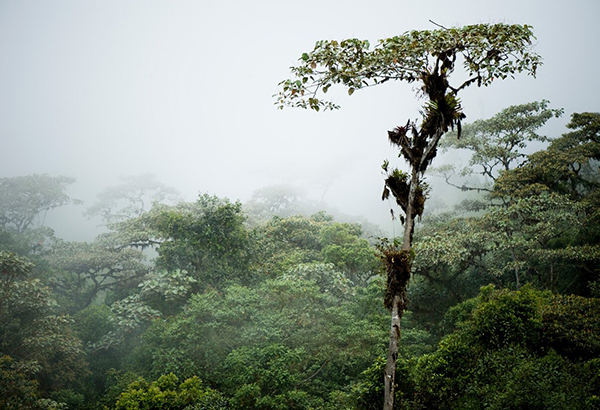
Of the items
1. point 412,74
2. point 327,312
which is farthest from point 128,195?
point 412,74

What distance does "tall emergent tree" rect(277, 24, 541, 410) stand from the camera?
401 centimetres

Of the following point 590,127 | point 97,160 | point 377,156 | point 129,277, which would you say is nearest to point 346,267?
point 590,127

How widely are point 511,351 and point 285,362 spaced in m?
4.91

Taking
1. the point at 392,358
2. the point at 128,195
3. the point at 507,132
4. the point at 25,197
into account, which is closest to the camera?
the point at 392,358

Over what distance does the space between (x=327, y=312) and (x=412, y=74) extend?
799cm

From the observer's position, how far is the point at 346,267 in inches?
564

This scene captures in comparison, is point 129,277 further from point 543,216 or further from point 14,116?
point 14,116

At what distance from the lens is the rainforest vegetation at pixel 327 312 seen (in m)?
5.73

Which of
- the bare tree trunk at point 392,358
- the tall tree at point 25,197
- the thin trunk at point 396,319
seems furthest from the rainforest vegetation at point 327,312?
the tall tree at point 25,197

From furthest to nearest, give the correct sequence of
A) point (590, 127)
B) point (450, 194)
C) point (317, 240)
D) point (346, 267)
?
point (450, 194) < point (317, 240) < point (346, 267) < point (590, 127)

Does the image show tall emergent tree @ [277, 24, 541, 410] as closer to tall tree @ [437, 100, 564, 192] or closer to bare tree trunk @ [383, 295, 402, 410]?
bare tree trunk @ [383, 295, 402, 410]

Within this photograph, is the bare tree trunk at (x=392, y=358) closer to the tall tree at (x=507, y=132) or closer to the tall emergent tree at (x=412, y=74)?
the tall emergent tree at (x=412, y=74)

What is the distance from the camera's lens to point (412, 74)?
447 centimetres

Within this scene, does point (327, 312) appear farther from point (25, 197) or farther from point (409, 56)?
point (25, 197)
